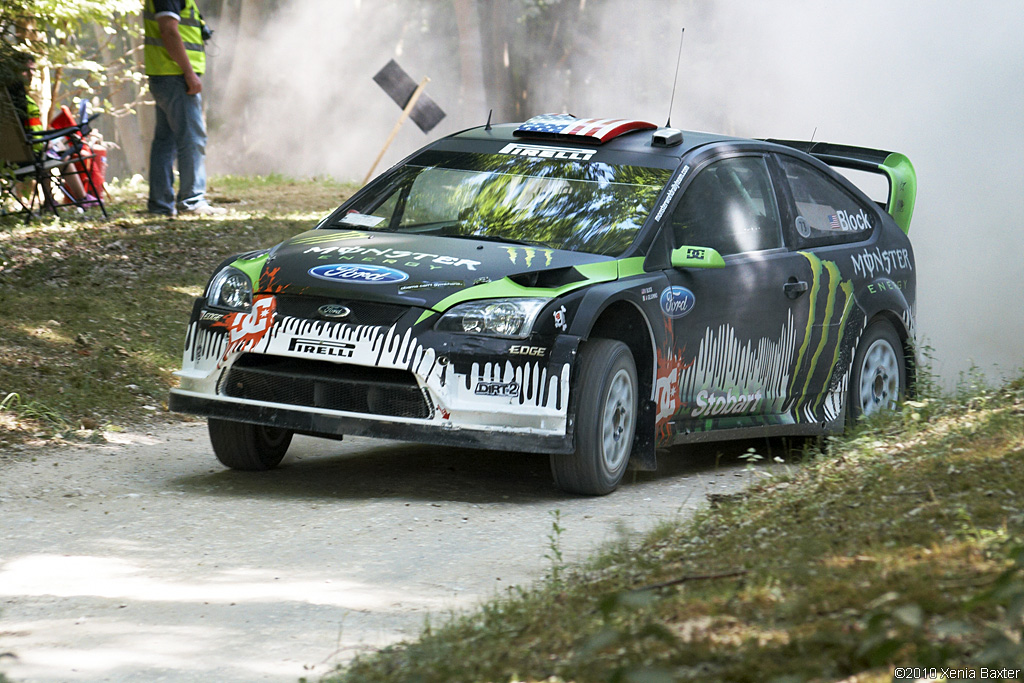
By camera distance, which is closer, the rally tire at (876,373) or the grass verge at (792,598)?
the grass verge at (792,598)

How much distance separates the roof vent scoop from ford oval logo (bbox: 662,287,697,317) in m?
0.89

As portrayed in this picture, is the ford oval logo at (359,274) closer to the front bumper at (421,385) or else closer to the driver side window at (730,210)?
the front bumper at (421,385)

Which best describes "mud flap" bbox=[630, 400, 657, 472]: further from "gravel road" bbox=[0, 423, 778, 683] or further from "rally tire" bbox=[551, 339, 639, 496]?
"gravel road" bbox=[0, 423, 778, 683]

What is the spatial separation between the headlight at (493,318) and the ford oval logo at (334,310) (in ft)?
1.31

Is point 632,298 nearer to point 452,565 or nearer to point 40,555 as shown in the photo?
point 452,565

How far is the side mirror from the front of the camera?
241 inches

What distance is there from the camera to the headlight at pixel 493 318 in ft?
18.1

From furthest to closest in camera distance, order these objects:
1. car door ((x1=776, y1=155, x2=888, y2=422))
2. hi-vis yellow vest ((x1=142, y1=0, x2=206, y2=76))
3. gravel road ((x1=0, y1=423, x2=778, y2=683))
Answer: hi-vis yellow vest ((x1=142, y1=0, x2=206, y2=76)), car door ((x1=776, y1=155, x2=888, y2=422)), gravel road ((x1=0, y1=423, x2=778, y2=683))

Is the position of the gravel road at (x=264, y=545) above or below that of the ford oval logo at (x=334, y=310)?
below

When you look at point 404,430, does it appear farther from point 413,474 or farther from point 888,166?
point 888,166

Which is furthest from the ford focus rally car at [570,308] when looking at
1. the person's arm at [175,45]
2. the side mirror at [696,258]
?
the person's arm at [175,45]

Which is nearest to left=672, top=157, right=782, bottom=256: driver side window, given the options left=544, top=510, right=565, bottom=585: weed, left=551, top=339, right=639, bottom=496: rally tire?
left=551, top=339, right=639, bottom=496: rally tire

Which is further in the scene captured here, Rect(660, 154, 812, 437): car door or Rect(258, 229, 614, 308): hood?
Rect(660, 154, 812, 437): car door

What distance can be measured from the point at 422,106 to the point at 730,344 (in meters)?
8.67
